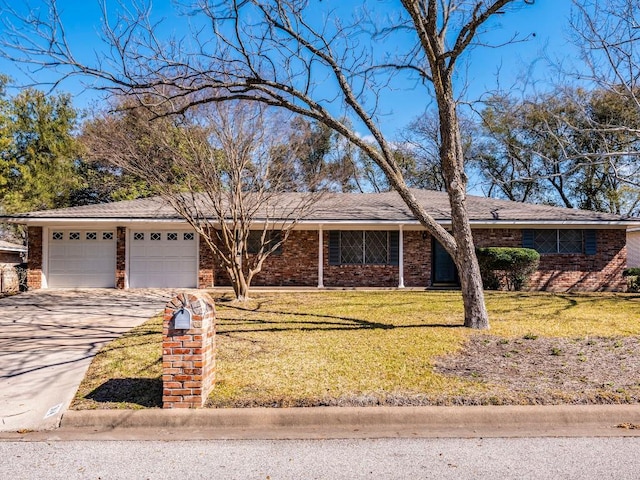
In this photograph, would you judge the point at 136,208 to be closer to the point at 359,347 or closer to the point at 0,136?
the point at 359,347

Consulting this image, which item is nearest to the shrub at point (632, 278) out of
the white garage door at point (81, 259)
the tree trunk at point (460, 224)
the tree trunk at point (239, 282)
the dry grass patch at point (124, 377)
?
the tree trunk at point (460, 224)

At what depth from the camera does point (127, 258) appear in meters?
14.3

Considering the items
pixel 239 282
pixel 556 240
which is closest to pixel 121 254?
pixel 239 282

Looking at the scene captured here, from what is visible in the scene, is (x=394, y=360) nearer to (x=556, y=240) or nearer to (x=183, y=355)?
(x=183, y=355)

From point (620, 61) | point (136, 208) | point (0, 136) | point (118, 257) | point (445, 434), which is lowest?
point (445, 434)

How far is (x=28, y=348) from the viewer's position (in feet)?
21.3

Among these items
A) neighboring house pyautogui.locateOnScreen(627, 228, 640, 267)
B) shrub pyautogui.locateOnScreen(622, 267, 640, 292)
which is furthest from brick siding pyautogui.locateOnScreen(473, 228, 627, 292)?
neighboring house pyautogui.locateOnScreen(627, 228, 640, 267)

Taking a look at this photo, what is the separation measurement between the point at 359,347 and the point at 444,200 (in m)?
11.8

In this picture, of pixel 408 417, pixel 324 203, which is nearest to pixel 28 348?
pixel 408 417

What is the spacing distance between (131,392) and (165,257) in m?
10.5

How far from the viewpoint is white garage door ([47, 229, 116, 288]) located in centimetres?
1430

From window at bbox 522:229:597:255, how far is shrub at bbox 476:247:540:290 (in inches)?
37.7

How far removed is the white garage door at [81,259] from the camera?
14.3m

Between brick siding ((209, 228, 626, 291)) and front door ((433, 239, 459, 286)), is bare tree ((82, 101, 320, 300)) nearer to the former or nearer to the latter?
brick siding ((209, 228, 626, 291))
